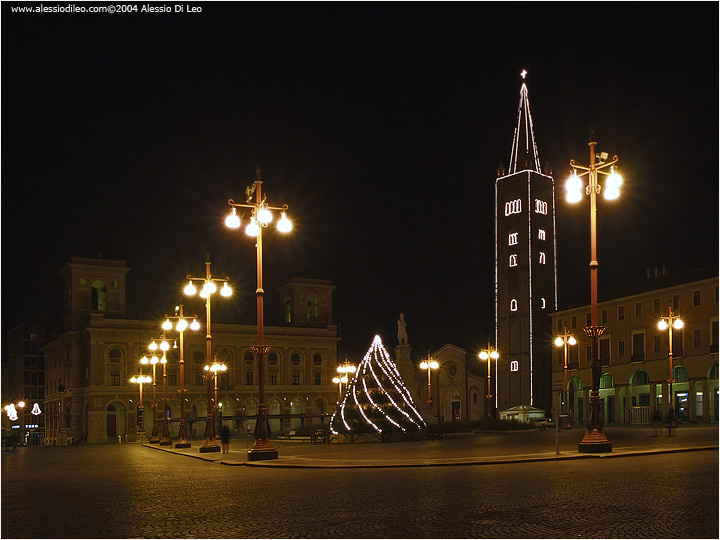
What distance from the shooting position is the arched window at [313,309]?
109 meters

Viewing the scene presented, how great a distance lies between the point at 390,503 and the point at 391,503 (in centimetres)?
2

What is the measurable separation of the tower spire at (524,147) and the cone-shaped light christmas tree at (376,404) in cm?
5317

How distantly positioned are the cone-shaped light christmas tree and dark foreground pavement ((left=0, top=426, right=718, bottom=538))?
21.3 metres

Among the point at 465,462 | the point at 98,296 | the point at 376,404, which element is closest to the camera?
the point at 465,462

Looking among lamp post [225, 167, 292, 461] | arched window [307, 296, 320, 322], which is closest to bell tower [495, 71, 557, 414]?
arched window [307, 296, 320, 322]

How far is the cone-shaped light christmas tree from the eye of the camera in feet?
139

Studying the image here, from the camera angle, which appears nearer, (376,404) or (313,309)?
(376,404)

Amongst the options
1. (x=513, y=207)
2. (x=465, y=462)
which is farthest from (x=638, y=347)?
(x=465, y=462)

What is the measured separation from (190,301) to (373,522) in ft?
322

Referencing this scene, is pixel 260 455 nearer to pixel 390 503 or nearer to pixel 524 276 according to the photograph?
pixel 390 503

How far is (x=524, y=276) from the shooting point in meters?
89.1

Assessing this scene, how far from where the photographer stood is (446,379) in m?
91.6

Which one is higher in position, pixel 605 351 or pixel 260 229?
pixel 260 229

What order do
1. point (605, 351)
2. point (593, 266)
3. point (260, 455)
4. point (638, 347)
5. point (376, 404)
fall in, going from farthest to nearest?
point (605, 351) < point (638, 347) < point (376, 404) < point (260, 455) < point (593, 266)
